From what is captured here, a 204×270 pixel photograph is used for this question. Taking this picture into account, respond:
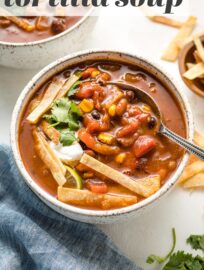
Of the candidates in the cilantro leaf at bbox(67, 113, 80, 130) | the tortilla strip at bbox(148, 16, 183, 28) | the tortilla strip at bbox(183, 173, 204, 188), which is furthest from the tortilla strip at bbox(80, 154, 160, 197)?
the tortilla strip at bbox(148, 16, 183, 28)

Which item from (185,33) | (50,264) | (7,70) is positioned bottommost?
(50,264)

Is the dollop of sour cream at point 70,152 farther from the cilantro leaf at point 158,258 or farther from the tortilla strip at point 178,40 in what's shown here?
the tortilla strip at point 178,40

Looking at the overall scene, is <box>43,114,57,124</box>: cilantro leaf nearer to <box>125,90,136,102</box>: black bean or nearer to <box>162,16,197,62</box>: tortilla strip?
<box>125,90,136,102</box>: black bean

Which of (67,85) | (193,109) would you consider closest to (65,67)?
(67,85)

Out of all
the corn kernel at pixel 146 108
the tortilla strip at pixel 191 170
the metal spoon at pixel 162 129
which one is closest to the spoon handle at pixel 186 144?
the metal spoon at pixel 162 129

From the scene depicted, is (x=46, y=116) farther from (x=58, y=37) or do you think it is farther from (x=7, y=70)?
(x=7, y=70)

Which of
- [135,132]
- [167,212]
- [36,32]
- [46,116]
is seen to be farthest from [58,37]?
[167,212]
